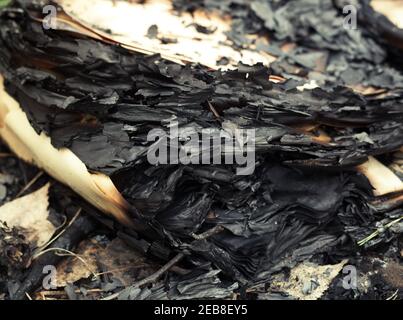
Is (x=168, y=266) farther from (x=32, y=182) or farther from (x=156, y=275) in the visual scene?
(x=32, y=182)

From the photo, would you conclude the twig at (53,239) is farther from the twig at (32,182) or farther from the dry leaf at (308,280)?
the dry leaf at (308,280)

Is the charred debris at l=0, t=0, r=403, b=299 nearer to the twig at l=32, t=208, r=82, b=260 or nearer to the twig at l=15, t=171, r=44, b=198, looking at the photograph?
the twig at l=32, t=208, r=82, b=260

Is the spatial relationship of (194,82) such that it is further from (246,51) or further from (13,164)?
(13,164)

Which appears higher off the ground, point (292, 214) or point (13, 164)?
point (292, 214)

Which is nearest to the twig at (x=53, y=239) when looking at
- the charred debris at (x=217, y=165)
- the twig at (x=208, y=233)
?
the charred debris at (x=217, y=165)

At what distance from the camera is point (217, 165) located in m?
2.30

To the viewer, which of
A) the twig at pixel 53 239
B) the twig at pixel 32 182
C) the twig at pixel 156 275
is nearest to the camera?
the twig at pixel 156 275

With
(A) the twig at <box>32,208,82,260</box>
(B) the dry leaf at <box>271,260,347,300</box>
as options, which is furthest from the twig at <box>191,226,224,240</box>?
(A) the twig at <box>32,208,82,260</box>

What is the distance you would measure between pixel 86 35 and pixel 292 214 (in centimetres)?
134

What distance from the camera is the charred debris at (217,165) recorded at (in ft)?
7.54

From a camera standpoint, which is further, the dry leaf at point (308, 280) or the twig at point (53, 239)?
the twig at point (53, 239)

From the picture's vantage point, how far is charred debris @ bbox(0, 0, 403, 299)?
230 cm

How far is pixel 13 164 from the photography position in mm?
2924

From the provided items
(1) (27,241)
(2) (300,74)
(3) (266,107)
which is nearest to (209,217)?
(3) (266,107)
